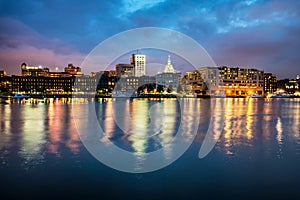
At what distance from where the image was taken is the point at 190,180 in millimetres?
7258

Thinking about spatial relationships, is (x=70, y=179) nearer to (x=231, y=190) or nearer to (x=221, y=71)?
(x=231, y=190)

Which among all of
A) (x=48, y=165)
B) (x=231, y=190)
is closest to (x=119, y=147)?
(x=48, y=165)

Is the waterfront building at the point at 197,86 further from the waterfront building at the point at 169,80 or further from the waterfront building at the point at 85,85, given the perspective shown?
the waterfront building at the point at 85,85

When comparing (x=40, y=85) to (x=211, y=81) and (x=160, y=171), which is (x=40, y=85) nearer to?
(x=211, y=81)

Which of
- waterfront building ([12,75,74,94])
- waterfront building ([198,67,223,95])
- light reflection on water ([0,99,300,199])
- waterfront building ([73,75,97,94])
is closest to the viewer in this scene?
light reflection on water ([0,99,300,199])

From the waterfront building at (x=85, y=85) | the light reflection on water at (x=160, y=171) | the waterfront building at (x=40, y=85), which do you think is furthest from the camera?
the waterfront building at (x=85, y=85)

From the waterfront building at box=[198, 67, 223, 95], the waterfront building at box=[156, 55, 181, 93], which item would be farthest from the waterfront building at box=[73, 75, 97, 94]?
the waterfront building at box=[198, 67, 223, 95]

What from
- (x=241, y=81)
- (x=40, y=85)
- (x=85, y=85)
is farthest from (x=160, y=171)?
(x=241, y=81)

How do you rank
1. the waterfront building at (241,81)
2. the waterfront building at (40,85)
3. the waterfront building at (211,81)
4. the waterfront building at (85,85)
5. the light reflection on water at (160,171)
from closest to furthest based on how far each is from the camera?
the light reflection on water at (160,171)
the waterfront building at (40,85)
the waterfront building at (85,85)
the waterfront building at (211,81)
the waterfront building at (241,81)

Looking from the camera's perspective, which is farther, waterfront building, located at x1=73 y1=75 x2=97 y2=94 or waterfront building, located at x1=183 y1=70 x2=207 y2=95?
waterfront building, located at x1=183 y1=70 x2=207 y2=95

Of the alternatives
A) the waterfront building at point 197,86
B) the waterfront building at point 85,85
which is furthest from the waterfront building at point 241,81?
the waterfront building at point 85,85

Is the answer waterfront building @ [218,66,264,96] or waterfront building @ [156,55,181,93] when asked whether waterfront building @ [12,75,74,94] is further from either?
waterfront building @ [218,66,264,96]

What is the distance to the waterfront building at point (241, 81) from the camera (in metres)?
178

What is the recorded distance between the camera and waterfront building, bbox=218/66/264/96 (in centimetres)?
17825
